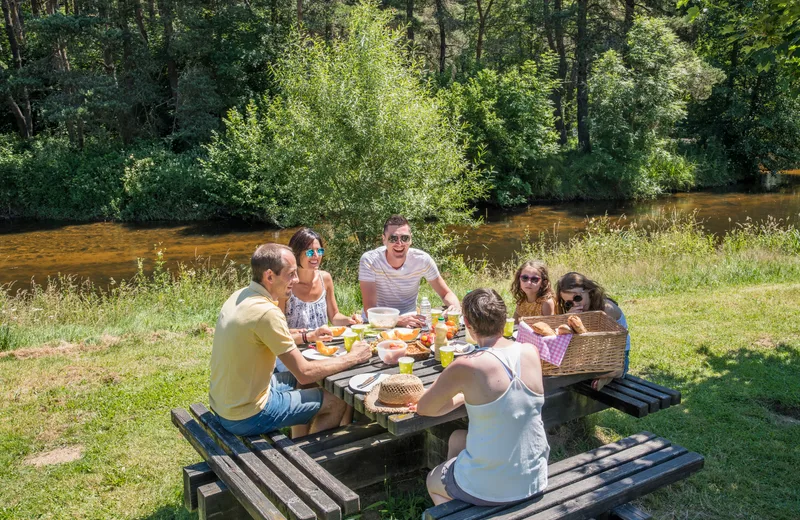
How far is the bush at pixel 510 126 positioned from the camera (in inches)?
965

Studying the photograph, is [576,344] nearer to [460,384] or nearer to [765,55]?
[460,384]

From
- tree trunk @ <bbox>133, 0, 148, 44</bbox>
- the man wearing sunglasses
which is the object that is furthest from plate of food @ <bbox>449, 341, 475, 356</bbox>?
tree trunk @ <bbox>133, 0, 148, 44</bbox>

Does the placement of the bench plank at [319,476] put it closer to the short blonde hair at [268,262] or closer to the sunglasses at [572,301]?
the short blonde hair at [268,262]

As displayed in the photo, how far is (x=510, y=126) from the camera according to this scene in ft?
82.3

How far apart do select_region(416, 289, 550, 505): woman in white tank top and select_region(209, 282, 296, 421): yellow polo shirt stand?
973 millimetres

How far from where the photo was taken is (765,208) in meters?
21.6

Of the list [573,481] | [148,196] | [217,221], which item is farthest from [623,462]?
[148,196]

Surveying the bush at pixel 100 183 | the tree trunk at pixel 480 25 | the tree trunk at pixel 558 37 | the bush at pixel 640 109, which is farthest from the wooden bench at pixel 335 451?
the tree trunk at pixel 480 25

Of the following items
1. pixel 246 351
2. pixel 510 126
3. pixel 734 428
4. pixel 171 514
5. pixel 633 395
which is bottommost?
pixel 734 428

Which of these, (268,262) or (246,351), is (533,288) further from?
(246,351)

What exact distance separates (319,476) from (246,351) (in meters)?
0.81

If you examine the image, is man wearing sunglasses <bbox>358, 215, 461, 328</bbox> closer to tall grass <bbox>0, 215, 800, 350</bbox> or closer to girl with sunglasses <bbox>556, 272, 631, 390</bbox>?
girl with sunglasses <bbox>556, 272, 631, 390</bbox>

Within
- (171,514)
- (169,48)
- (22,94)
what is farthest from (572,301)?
(22,94)

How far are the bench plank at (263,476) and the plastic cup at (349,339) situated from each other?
86 centimetres
